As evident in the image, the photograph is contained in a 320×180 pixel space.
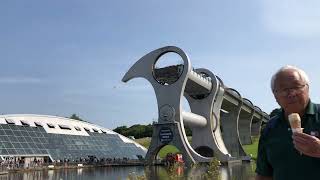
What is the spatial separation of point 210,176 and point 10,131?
4444 centimetres

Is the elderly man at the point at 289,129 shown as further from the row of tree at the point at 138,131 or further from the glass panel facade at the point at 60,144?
the row of tree at the point at 138,131

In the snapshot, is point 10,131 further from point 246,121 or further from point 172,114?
point 246,121

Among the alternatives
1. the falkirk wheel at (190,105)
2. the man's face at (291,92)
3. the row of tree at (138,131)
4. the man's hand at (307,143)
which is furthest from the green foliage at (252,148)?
the man's hand at (307,143)

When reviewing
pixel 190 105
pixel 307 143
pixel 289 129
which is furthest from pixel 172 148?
pixel 307 143

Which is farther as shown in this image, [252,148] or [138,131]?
[138,131]

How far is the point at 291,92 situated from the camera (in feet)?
11.9

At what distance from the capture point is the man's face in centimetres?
365

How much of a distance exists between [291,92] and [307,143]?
0.55m

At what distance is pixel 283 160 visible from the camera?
12.0ft

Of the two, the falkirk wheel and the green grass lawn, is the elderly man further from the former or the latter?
the green grass lawn

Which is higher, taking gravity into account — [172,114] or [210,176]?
[172,114]

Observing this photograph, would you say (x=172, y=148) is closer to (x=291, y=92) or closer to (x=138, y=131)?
(x=138, y=131)

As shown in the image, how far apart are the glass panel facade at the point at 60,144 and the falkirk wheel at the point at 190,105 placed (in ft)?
33.4

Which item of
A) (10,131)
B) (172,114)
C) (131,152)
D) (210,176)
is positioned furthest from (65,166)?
(210,176)
